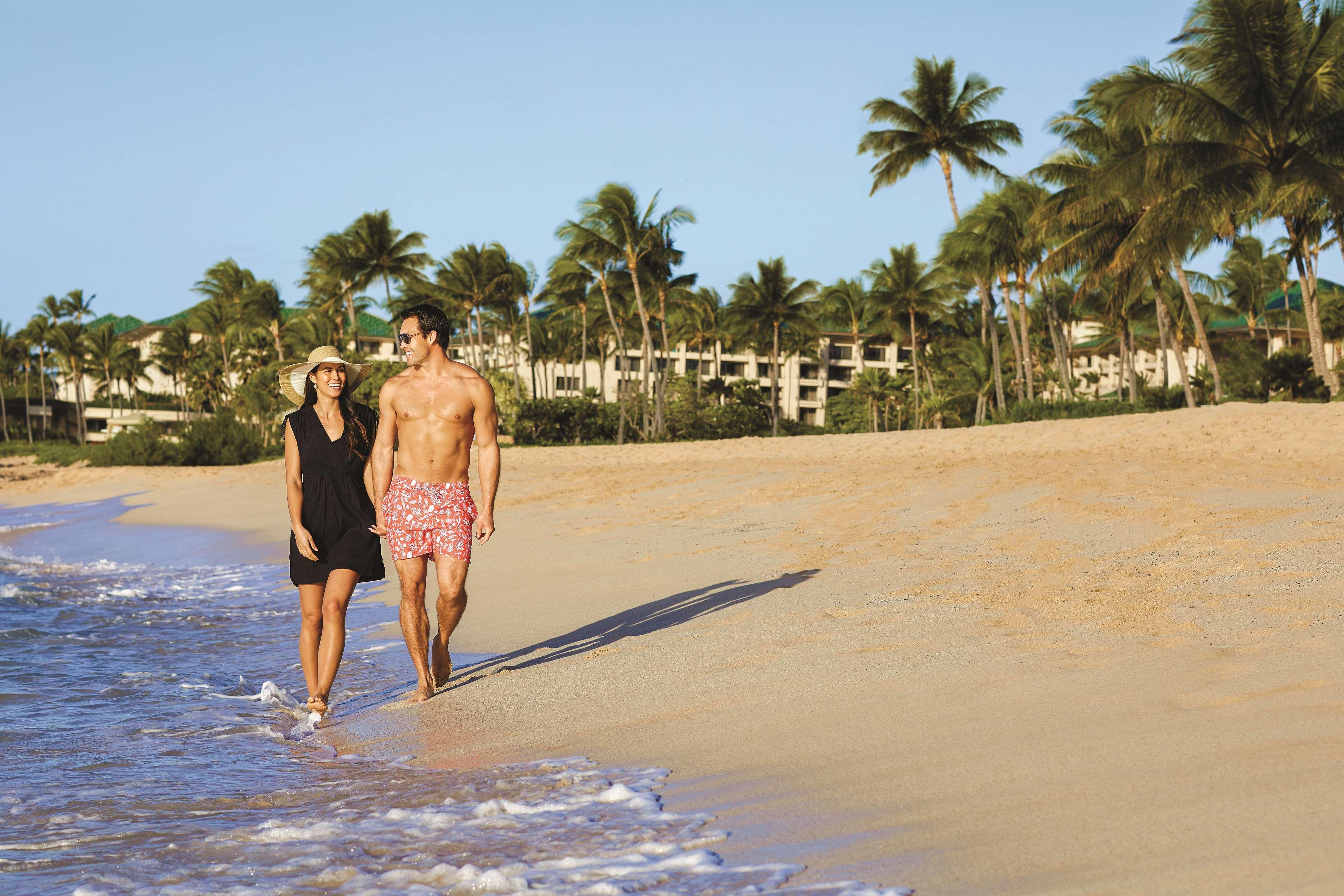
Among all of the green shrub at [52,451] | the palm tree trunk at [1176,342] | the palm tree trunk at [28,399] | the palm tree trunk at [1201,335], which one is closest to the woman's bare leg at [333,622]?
the palm tree trunk at [1201,335]

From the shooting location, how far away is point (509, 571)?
29.3 ft

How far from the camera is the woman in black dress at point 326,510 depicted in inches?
186

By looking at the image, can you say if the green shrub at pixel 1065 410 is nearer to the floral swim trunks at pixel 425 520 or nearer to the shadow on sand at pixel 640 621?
the shadow on sand at pixel 640 621

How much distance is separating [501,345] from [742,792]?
77.9m

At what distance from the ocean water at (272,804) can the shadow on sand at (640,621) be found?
20.6 inches

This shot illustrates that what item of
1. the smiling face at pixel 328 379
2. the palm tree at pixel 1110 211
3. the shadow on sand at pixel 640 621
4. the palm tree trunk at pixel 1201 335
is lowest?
the shadow on sand at pixel 640 621

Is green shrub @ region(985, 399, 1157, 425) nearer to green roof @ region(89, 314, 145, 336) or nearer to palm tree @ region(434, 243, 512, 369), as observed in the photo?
palm tree @ region(434, 243, 512, 369)

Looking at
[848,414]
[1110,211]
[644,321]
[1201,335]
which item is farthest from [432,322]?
[848,414]

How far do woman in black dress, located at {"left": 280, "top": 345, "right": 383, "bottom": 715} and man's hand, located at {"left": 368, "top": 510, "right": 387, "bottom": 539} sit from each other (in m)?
0.02

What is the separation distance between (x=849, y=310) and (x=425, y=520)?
205 feet

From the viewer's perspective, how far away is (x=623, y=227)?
39656 mm

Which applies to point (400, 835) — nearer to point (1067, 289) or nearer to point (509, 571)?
point (509, 571)

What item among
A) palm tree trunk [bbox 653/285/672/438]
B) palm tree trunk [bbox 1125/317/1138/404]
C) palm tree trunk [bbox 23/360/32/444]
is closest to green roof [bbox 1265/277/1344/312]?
palm tree trunk [bbox 1125/317/1138/404]

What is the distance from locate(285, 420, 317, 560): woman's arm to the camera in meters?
4.63
